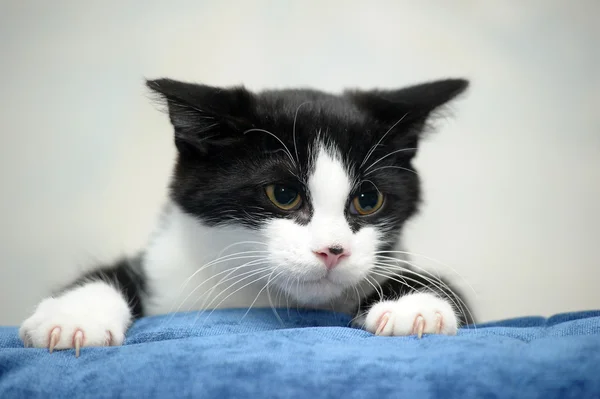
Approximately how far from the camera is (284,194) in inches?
43.4

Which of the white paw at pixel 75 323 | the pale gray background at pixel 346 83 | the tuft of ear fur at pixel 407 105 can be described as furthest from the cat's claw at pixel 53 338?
the pale gray background at pixel 346 83

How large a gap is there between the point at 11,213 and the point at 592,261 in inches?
80.8

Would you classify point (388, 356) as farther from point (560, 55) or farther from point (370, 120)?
point (560, 55)

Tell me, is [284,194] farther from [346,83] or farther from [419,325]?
[346,83]

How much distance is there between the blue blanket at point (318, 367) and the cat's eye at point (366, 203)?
1.04ft

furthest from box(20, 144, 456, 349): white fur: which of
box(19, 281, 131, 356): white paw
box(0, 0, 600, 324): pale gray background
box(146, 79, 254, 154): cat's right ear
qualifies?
box(0, 0, 600, 324): pale gray background

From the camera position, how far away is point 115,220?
76.7 inches

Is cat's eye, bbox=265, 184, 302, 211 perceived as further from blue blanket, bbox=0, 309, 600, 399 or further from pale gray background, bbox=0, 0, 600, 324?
pale gray background, bbox=0, 0, 600, 324

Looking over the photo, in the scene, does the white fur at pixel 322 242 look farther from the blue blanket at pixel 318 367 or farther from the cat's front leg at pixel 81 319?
the cat's front leg at pixel 81 319

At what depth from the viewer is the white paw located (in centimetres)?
90

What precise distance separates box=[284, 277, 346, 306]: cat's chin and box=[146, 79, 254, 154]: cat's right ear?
33 cm

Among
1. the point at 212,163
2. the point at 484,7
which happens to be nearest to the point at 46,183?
the point at 212,163

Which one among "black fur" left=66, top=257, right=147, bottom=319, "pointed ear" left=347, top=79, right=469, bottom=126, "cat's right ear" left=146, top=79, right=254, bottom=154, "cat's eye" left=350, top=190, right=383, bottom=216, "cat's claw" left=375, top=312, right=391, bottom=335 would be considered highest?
"pointed ear" left=347, top=79, right=469, bottom=126

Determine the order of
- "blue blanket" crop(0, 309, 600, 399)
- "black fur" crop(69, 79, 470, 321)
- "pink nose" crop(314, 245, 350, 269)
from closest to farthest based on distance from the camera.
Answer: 1. "blue blanket" crop(0, 309, 600, 399)
2. "pink nose" crop(314, 245, 350, 269)
3. "black fur" crop(69, 79, 470, 321)
